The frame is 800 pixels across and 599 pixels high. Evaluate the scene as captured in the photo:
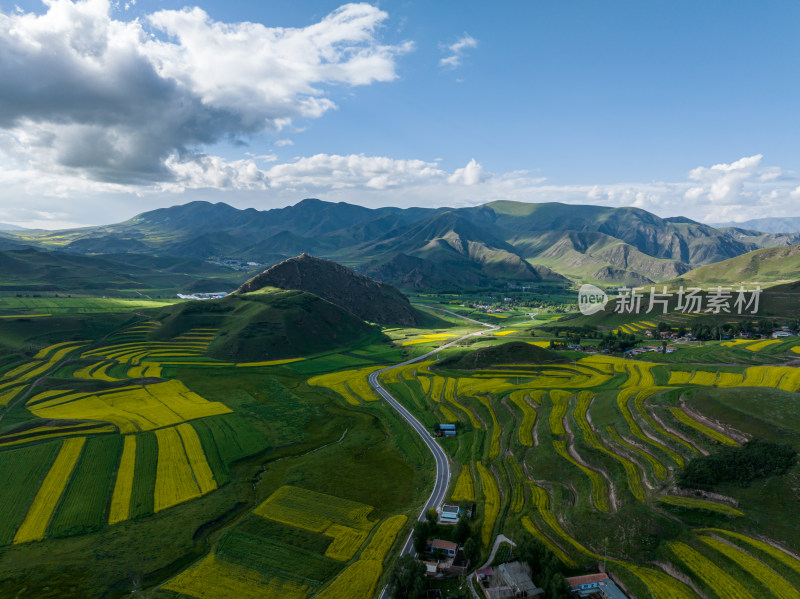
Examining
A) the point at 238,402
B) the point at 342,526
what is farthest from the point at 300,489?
the point at 238,402

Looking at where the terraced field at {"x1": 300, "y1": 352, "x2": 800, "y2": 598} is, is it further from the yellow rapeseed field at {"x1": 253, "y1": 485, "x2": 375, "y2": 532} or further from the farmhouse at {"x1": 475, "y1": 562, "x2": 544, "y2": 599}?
the yellow rapeseed field at {"x1": 253, "y1": 485, "x2": 375, "y2": 532}

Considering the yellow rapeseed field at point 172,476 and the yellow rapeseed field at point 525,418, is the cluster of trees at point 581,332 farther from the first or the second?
the yellow rapeseed field at point 172,476

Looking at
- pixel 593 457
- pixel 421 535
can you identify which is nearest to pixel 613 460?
pixel 593 457

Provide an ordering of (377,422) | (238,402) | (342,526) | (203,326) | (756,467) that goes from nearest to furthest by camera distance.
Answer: (756,467) → (342,526) → (377,422) → (238,402) → (203,326)

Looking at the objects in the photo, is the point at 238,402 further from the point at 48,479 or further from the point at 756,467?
the point at 756,467

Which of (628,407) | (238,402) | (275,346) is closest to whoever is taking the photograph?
(628,407)

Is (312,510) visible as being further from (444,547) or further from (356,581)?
(444,547)

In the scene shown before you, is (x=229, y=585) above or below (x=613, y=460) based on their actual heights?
below

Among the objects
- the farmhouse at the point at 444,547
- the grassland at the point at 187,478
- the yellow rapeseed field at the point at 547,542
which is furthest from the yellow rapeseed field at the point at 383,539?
the yellow rapeseed field at the point at 547,542
